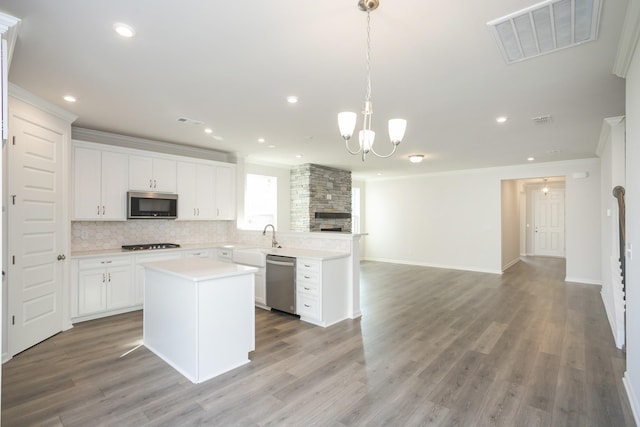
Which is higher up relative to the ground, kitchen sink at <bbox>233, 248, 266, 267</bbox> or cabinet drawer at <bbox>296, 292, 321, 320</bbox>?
kitchen sink at <bbox>233, 248, 266, 267</bbox>

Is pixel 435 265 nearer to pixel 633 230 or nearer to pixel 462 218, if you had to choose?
pixel 462 218

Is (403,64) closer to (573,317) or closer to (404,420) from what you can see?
(404,420)

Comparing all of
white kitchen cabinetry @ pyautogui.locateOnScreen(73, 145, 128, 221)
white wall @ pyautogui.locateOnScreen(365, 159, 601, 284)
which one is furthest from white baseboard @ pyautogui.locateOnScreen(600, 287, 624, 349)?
white kitchen cabinetry @ pyautogui.locateOnScreen(73, 145, 128, 221)

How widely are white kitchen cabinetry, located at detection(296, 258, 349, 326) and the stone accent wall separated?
10.3 ft

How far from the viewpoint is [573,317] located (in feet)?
14.7

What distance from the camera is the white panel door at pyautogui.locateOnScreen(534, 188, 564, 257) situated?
33.3 ft

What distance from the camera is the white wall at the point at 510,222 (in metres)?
7.99

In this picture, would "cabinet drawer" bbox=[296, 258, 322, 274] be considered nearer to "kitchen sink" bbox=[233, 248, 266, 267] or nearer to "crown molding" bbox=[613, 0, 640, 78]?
"kitchen sink" bbox=[233, 248, 266, 267]

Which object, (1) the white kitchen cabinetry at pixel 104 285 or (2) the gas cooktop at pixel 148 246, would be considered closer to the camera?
(1) the white kitchen cabinetry at pixel 104 285

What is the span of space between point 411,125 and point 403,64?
5.65 feet

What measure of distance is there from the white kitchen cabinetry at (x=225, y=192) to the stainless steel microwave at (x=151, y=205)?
845 millimetres

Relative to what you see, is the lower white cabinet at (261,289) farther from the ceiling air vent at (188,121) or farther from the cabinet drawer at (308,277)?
the ceiling air vent at (188,121)

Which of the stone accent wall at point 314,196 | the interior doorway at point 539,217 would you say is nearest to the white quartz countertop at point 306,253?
the stone accent wall at point 314,196

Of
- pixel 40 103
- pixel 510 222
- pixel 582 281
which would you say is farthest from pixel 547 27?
pixel 510 222
